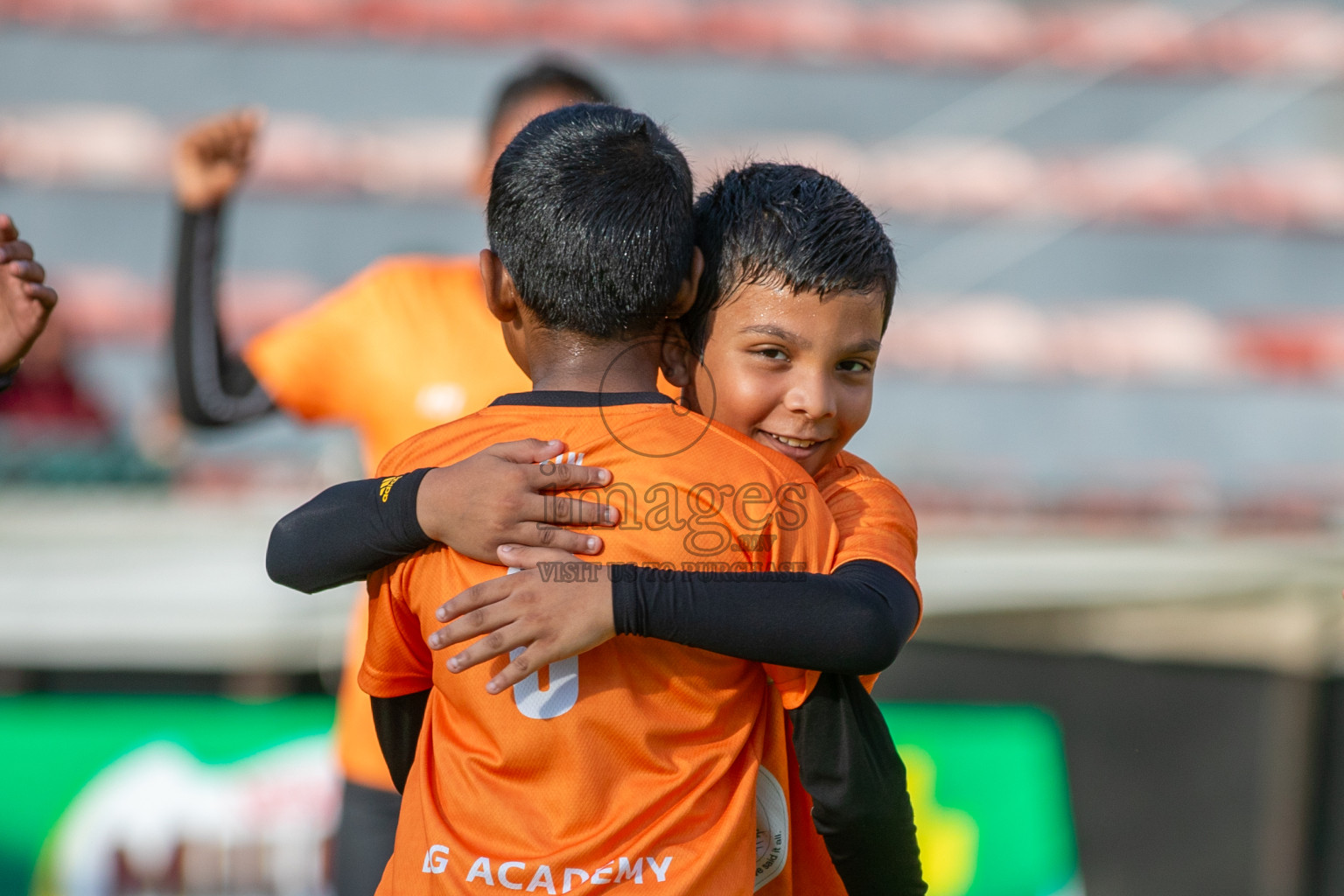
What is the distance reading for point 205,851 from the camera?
309 centimetres

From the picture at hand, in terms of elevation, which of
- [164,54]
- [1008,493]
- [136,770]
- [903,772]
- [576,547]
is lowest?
[136,770]

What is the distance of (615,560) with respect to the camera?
1048 millimetres

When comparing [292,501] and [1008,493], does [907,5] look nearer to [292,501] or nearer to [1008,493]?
[1008,493]

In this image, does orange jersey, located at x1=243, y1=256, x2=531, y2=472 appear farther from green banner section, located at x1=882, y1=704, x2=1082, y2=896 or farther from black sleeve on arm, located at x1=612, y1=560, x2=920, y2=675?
green banner section, located at x1=882, y1=704, x2=1082, y2=896

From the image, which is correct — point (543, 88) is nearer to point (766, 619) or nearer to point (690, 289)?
point (690, 289)

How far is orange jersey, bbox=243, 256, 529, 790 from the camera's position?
73.0 inches

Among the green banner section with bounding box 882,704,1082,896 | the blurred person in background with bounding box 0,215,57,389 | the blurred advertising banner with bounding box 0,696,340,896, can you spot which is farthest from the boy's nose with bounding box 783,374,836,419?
the blurred advertising banner with bounding box 0,696,340,896

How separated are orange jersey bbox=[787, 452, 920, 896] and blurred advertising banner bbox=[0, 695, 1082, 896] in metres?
2.04

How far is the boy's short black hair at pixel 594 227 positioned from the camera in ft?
3.47

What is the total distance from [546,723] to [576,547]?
0.49ft

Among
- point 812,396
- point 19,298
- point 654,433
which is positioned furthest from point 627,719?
point 19,298

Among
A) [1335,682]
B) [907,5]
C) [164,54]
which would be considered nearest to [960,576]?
[1335,682]

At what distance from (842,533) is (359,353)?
1.05 metres

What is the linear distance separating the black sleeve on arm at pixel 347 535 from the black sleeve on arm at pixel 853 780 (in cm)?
37
